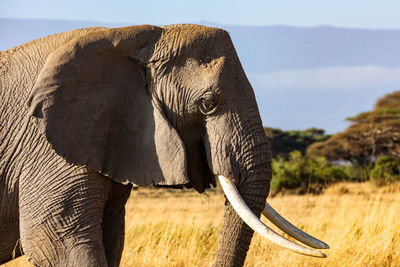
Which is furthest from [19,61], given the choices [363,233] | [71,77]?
[363,233]

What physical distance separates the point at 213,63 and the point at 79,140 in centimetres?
97

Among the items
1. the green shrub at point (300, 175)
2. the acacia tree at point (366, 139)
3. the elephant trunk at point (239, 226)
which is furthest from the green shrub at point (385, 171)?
the elephant trunk at point (239, 226)

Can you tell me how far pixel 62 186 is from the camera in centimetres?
504

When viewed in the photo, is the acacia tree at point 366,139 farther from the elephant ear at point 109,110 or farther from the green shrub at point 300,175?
the elephant ear at point 109,110

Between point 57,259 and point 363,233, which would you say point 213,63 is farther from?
point 363,233

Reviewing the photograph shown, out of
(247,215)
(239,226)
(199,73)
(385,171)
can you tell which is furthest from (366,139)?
(247,215)

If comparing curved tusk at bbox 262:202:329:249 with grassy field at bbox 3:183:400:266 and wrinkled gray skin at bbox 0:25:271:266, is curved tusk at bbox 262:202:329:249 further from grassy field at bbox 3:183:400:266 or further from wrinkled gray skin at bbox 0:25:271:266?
grassy field at bbox 3:183:400:266

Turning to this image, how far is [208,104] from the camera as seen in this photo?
5043 millimetres

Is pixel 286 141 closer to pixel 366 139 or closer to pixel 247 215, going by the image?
pixel 366 139

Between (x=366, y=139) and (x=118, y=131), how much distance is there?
26.3m

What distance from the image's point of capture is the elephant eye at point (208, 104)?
5.04 m

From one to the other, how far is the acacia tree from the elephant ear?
2391 cm

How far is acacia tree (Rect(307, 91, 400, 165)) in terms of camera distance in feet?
96.8

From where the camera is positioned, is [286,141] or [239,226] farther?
[286,141]
